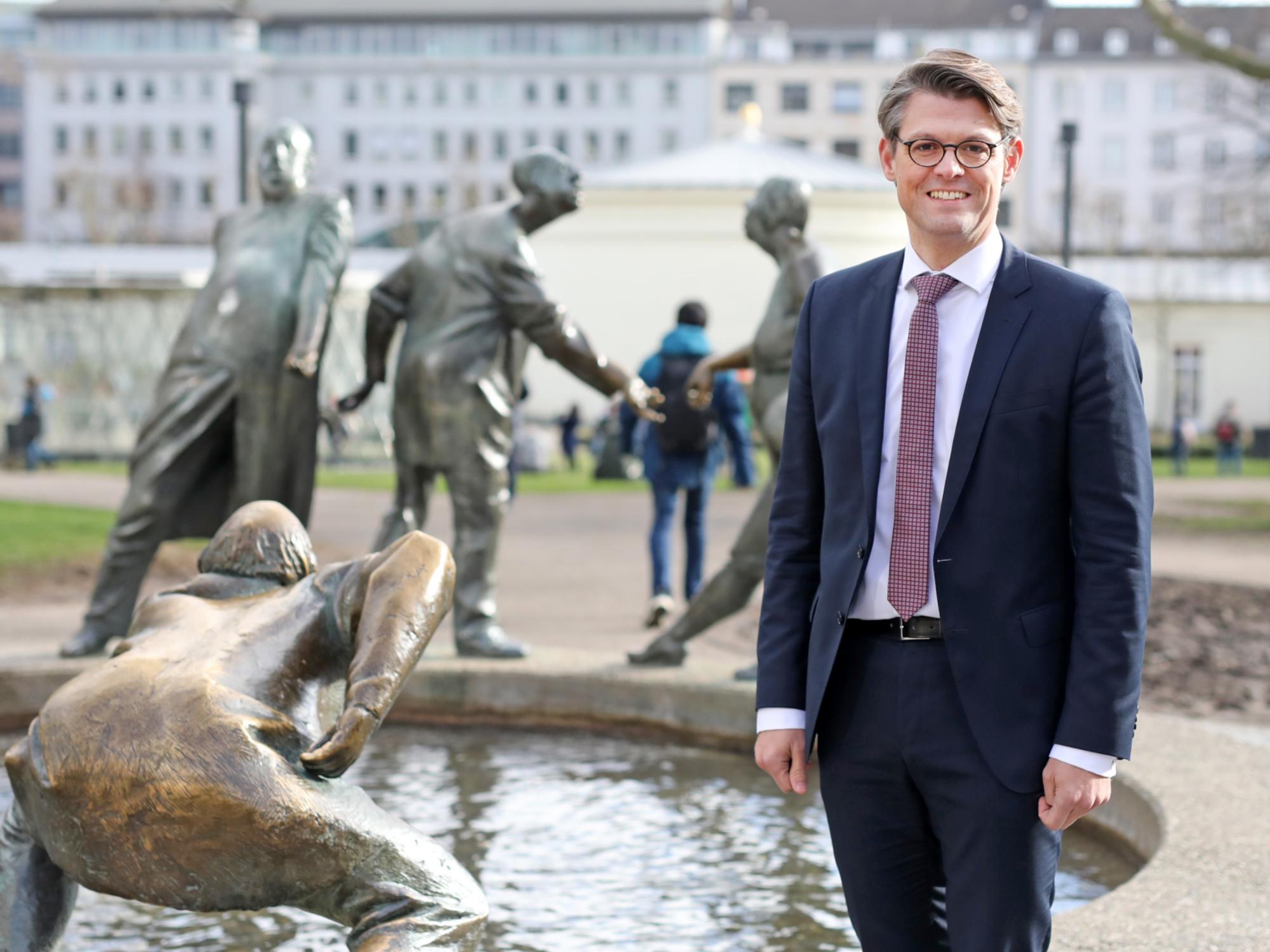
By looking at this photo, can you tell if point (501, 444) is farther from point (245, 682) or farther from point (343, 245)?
point (245, 682)

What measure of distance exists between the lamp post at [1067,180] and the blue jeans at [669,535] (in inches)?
446

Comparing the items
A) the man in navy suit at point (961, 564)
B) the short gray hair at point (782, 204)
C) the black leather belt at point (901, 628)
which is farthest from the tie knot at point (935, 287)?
the short gray hair at point (782, 204)

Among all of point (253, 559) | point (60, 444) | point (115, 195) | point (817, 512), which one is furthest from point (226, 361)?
point (115, 195)

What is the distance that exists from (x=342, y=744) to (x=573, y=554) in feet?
37.5

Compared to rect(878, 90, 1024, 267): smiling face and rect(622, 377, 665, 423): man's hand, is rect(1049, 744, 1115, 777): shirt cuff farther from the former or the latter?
rect(622, 377, 665, 423): man's hand

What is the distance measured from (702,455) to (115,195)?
280 ft

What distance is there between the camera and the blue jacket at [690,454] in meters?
10.7

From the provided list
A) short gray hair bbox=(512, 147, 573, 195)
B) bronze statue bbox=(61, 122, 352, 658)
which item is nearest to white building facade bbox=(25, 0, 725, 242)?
short gray hair bbox=(512, 147, 573, 195)

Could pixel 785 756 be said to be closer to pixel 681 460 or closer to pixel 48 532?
pixel 681 460

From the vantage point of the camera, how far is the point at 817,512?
286 centimetres

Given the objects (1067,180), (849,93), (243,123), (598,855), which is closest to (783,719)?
(598,855)

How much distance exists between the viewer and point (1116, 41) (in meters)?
90.2

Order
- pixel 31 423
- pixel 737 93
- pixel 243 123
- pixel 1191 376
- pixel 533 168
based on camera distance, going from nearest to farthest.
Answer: pixel 533 168 < pixel 243 123 < pixel 31 423 < pixel 1191 376 < pixel 737 93

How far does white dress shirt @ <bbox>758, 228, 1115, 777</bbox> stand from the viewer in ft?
8.73
